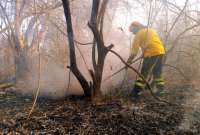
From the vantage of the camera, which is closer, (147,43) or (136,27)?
(147,43)

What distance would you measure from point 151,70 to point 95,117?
79.8 inches

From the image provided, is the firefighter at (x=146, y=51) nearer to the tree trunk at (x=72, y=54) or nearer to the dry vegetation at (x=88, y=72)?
the dry vegetation at (x=88, y=72)

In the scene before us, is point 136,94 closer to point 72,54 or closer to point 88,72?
point 88,72

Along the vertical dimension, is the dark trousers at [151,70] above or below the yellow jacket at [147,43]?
below

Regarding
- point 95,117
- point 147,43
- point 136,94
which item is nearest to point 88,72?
point 136,94

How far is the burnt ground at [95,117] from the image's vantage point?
12.9ft

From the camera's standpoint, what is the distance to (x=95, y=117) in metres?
4.40

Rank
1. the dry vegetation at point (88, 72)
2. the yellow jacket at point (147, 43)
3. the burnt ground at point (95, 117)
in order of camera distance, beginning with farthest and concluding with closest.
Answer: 1. the yellow jacket at point (147, 43)
2. the dry vegetation at point (88, 72)
3. the burnt ground at point (95, 117)

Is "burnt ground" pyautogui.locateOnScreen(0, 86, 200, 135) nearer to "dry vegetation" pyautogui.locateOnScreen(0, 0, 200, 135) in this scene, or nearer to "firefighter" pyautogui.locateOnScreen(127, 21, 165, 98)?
"dry vegetation" pyautogui.locateOnScreen(0, 0, 200, 135)

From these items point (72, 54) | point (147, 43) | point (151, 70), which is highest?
point (147, 43)

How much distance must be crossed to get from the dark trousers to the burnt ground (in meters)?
0.32

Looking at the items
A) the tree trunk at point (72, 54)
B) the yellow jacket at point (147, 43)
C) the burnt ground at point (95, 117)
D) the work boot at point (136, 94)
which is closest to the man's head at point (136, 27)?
the yellow jacket at point (147, 43)

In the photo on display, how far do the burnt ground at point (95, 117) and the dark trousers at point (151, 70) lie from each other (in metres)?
0.32

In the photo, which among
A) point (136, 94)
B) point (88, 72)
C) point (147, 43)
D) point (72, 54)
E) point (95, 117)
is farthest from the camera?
point (88, 72)
